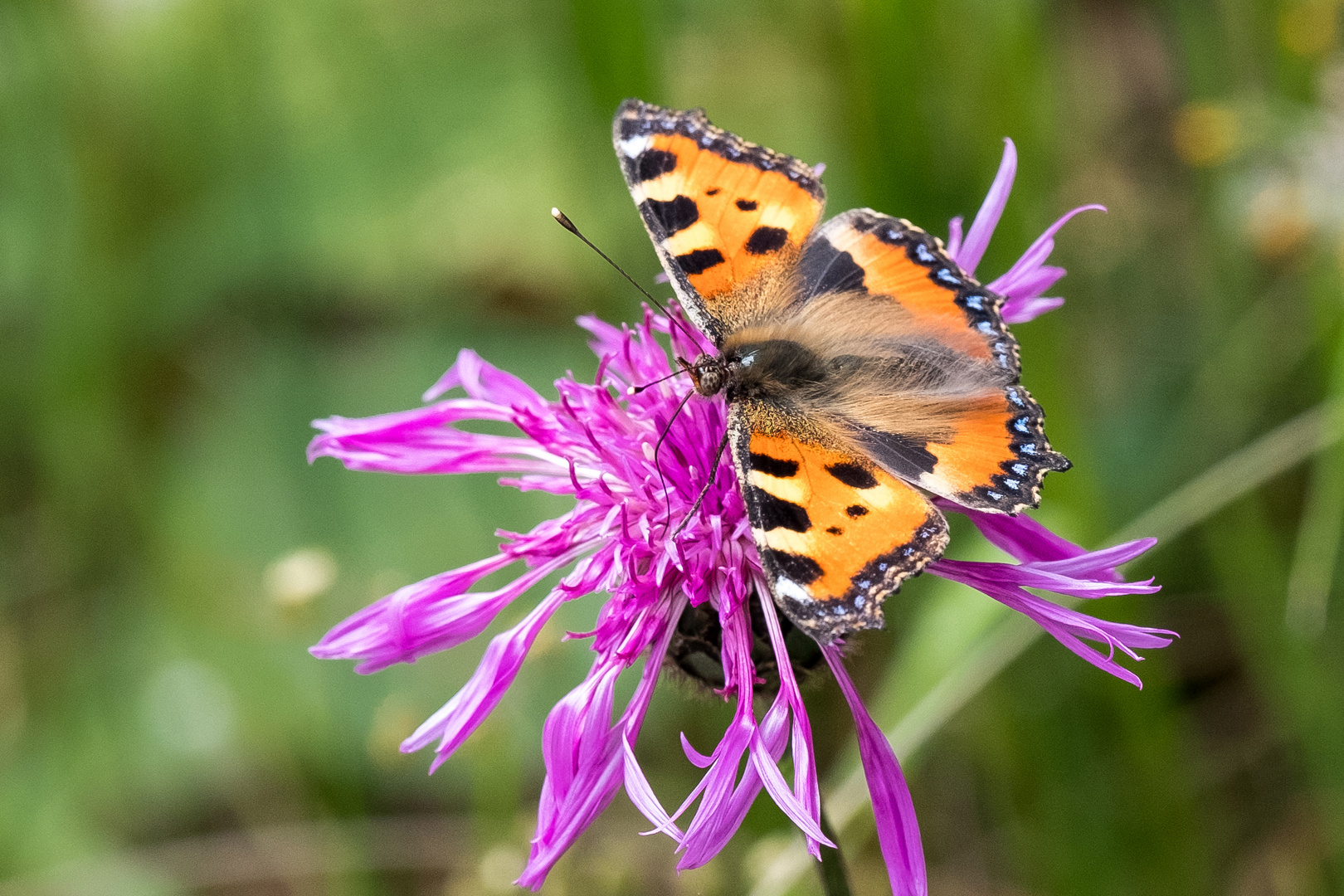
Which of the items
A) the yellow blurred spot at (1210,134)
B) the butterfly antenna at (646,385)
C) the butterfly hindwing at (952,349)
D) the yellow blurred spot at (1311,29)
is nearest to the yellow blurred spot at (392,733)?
the butterfly antenna at (646,385)

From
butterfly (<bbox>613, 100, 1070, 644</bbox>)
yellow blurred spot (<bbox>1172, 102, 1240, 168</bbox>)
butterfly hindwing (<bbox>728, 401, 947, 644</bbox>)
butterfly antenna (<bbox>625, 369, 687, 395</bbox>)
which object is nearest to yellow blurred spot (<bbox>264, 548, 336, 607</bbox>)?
butterfly antenna (<bbox>625, 369, 687, 395</bbox>)

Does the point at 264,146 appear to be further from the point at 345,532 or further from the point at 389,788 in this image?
the point at 389,788

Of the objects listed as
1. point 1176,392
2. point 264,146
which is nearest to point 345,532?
point 264,146

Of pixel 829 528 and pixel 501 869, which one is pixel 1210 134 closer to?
pixel 829 528

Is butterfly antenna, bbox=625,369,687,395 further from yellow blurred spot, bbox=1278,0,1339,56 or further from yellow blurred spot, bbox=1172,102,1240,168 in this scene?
yellow blurred spot, bbox=1278,0,1339,56

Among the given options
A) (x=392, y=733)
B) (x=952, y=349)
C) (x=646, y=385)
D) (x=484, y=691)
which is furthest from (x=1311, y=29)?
(x=392, y=733)
